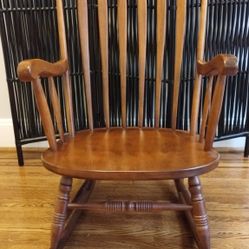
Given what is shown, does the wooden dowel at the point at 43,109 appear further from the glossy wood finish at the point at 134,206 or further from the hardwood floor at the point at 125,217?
the hardwood floor at the point at 125,217

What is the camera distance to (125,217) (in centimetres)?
117

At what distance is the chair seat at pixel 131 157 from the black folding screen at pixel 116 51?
1.44 ft

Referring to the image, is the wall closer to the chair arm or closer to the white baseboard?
the white baseboard

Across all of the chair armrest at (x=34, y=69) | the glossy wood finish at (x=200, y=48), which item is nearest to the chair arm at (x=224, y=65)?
the glossy wood finish at (x=200, y=48)

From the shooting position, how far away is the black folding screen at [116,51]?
134 centimetres

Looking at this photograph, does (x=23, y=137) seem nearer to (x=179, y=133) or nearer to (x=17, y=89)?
(x=17, y=89)

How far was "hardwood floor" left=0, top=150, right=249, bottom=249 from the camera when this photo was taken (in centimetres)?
104

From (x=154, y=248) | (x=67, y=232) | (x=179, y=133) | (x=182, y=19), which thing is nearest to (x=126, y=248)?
(x=154, y=248)

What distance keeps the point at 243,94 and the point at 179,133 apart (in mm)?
621

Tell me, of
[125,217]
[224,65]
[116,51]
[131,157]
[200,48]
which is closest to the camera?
[224,65]

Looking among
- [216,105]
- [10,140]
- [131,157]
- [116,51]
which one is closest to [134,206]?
[131,157]

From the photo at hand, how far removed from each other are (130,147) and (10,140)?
1.11 m

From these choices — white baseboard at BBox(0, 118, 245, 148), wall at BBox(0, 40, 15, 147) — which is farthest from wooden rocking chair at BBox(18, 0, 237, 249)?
wall at BBox(0, 40, 15, 147)

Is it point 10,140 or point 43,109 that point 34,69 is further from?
point 10,140
